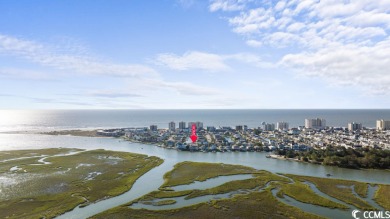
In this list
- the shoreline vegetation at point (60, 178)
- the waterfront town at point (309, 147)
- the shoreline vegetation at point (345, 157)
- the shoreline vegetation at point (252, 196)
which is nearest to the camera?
the shoreline vegetation at point (252, 196)

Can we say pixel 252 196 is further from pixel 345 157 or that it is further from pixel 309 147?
pixel 309 147

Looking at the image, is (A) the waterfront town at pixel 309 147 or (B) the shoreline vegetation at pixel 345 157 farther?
(A) the waterfront town at pixel 309 147

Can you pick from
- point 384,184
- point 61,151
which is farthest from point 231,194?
point 61,151

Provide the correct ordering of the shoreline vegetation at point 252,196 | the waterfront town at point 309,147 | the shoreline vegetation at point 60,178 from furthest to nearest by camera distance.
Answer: the waterfront town at point 309,147 → the shoreline vegetation at point 60,178 → the shoreline vegetation at point 252,196

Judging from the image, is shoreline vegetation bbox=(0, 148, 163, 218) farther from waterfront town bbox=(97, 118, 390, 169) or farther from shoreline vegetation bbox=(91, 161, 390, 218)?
waterfront town bbox=(97, 118, 390, 169)

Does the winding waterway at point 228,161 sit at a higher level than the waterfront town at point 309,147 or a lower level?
lower

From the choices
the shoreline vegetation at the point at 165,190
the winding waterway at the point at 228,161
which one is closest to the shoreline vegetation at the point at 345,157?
the winding waterway at the point at 228,161

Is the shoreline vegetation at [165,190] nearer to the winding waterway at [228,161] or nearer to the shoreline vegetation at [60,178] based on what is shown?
the shoreline vegetation at [60,178]

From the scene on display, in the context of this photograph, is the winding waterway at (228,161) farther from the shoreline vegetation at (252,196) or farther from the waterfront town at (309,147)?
the waterfront town at (309,147)
